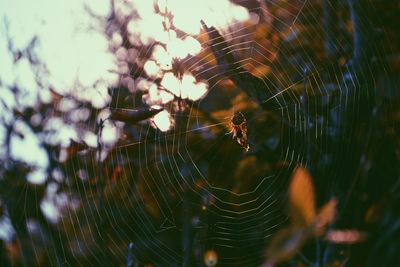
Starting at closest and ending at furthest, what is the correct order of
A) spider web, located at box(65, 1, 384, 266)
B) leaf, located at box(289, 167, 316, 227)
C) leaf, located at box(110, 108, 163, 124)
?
leaf, located at box(289, 167, 316, 227) < leaf, located at box(110, 108, 163, 124) < spider web, located at box(65, 1, 384, 266)

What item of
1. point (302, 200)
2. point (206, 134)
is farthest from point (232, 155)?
point (302, 200)

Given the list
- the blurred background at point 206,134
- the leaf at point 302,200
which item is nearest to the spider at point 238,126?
the blurred background at point 206,134

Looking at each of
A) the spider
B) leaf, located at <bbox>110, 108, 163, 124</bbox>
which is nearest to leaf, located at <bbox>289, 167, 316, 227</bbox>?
leaf, located at <bbox>110, 108, 163, 124</bbox>

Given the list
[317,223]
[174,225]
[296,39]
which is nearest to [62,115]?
[174,225]

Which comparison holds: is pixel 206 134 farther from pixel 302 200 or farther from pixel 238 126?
pixel 302 200

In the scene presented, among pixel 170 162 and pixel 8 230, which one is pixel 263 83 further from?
pixel 8 230

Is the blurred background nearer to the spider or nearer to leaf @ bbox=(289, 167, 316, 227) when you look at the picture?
the spider

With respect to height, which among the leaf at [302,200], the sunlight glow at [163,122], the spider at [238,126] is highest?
the sunlight glow at [163,122]

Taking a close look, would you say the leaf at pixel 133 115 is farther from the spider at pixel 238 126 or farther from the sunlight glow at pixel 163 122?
the spider at pixel 238 126
